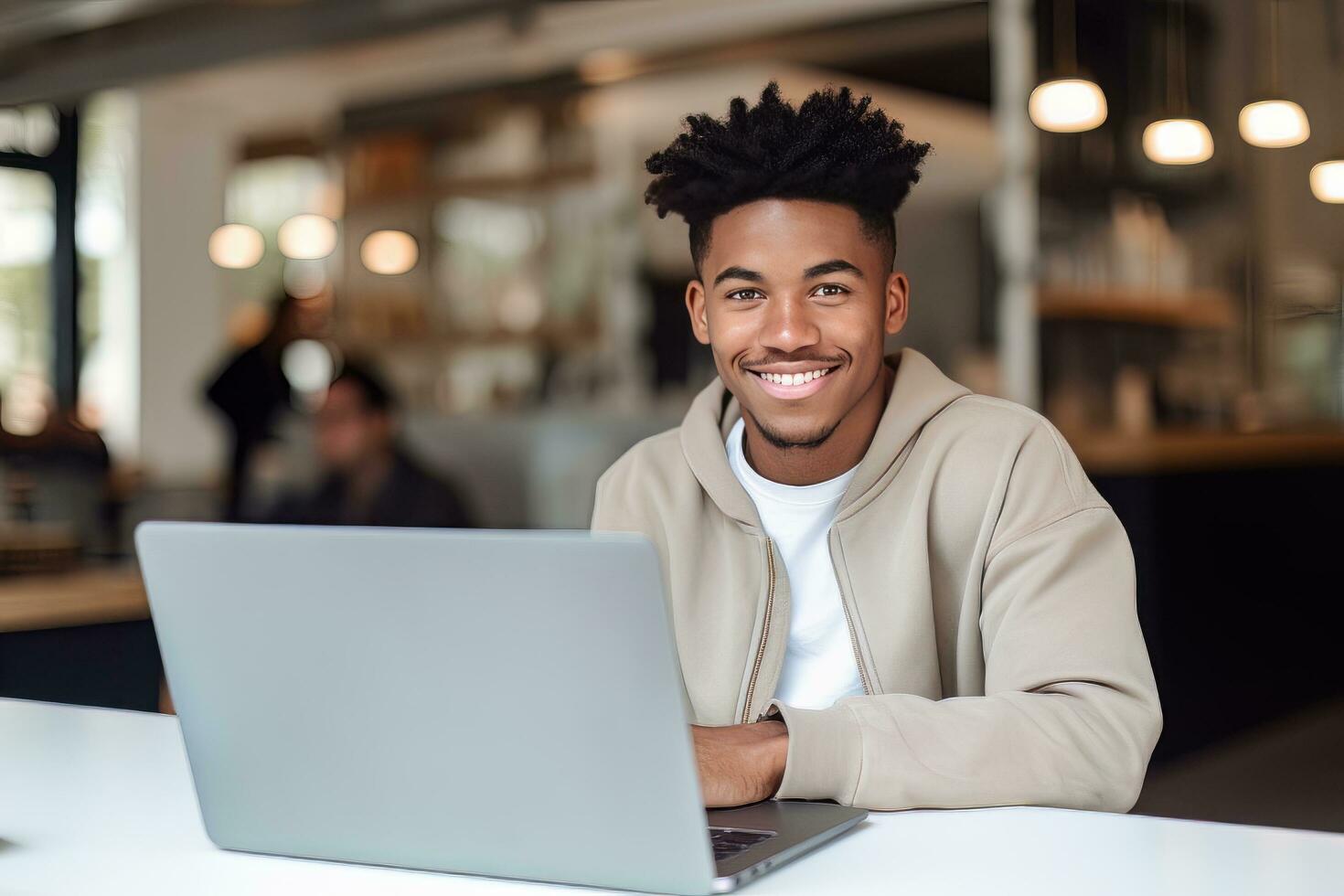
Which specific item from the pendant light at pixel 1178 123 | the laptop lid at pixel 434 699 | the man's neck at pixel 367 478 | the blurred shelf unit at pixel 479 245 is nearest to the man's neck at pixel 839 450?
the laptop lid at pixel 434 699

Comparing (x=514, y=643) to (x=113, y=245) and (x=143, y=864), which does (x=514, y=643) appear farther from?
(x=113, y=245)

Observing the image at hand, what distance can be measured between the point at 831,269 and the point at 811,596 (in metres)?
0.36

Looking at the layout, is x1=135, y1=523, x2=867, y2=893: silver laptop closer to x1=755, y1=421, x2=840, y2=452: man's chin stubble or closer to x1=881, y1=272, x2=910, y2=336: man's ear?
x1=755, y1=421, x2=840, y2=452: man's chin stubble

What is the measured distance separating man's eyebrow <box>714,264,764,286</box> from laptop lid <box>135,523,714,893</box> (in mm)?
834

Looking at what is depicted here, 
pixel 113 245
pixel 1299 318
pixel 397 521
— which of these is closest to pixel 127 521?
pixel 113 245

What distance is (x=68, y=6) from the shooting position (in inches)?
210

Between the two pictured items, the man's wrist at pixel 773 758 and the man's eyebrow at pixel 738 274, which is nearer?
the man's wrist at pixel 773 758

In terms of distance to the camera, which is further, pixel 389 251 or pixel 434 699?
pixel 389 251

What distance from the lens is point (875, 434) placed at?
1571 millimetres

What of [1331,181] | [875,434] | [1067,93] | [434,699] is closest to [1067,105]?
[1067,93]

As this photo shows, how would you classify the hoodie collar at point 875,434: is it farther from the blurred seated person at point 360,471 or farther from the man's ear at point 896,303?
the blurred seated person at point 360,471

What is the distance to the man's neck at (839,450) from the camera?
1644 millimetres

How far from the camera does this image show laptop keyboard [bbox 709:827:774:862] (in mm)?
931

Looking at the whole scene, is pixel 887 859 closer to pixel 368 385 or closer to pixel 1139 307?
pixel 1139 307
